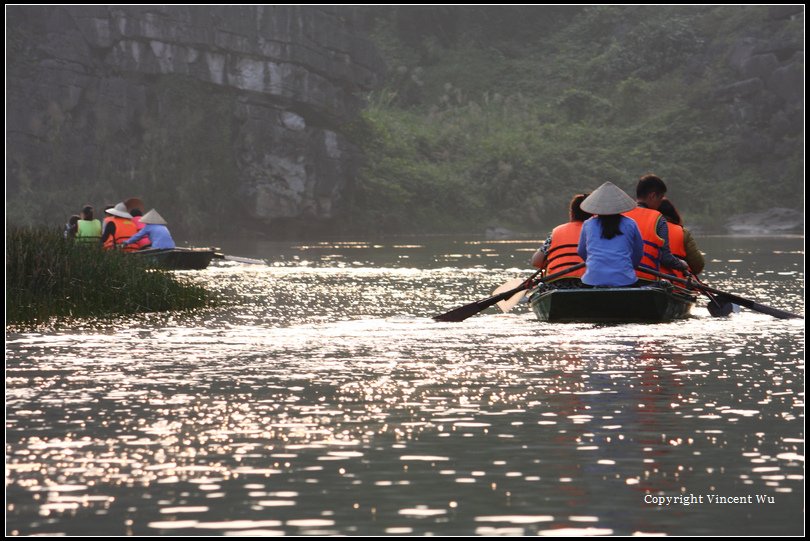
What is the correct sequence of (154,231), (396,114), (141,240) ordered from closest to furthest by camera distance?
(141,240), (154,231), (396,114)

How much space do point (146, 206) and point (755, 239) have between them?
61.9 feet

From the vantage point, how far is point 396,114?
67312 mm

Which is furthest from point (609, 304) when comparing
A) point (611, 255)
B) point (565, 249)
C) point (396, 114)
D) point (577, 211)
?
point (396, 114)

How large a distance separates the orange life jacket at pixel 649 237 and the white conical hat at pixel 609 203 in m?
0.54

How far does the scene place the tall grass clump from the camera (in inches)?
705

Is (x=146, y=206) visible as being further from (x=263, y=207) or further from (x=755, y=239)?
(x=755, y=239)

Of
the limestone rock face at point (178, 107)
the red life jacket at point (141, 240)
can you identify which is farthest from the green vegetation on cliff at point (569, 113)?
the red life jacket at point (141, 240)

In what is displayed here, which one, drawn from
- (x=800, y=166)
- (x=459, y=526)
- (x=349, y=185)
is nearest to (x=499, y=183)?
(x=349, y=185)

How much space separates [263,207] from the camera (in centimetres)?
5212

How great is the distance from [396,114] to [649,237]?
1963 inches

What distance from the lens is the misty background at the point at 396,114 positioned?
2002 inches

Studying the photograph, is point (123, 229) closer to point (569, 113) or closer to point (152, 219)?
point (152, 219)

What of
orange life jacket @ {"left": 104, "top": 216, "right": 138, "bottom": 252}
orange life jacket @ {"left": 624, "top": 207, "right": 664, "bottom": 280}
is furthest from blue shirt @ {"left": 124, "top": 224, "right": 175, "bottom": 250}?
orange life jacket @ {"left": 624, "top": 207, "right": 664, "bottom": 280}

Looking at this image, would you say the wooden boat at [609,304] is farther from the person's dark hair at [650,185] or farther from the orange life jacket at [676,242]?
the person's dark hair at [650,185]
